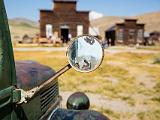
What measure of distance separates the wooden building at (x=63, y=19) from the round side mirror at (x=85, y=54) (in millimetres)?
48244

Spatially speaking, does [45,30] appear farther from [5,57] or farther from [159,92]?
[5,57]

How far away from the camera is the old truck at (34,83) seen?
2.35 m

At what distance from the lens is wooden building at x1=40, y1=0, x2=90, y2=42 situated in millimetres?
51344

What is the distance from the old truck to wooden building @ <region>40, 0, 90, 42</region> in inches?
1867

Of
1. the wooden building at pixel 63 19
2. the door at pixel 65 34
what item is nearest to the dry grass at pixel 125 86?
the wooden building at pixel 63 19

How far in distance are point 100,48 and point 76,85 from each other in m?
11.6

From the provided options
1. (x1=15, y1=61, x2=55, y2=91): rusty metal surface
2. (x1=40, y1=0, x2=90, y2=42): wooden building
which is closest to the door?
(x1=40, y1=0, x2=90, y2=42): wooden building

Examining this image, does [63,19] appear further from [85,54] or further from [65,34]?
[85,54]

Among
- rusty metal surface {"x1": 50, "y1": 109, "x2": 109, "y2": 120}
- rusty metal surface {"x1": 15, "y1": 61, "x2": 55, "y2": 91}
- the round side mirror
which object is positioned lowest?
rusty metal surface {"x1": 50, "y1": 109, "x2": 109, "y2": 120}

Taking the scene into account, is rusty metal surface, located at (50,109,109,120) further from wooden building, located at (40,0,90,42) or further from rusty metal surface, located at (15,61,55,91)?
wooden building, located at (40,0,90,42)

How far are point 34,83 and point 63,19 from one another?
161 ft

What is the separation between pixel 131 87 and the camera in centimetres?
1450

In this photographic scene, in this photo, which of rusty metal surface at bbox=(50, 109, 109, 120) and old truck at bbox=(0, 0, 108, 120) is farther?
rusty metal surface at bbox=(50, 109, 109, 120)

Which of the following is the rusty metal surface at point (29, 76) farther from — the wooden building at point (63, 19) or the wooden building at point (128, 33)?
the wooden building at point (128, 33)
